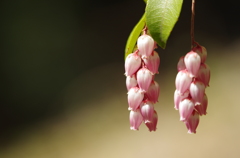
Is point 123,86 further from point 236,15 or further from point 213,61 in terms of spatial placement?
point 236,15

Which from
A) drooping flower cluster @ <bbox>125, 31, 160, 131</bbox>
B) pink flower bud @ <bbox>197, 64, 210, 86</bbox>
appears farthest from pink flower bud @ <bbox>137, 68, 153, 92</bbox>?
pink flower bud @ <bbox>197, 64, 210, 86</bbox>

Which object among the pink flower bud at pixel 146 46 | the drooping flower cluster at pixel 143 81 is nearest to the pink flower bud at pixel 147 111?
the drooping flower cluster at pixel 143 81

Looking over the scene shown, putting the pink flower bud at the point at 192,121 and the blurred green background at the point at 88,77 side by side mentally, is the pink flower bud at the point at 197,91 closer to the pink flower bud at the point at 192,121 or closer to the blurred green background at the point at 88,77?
the pink flower bud at the point at 192,121

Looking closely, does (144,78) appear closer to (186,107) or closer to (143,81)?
(143,81)

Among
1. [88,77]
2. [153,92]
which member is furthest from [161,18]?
[88,77]

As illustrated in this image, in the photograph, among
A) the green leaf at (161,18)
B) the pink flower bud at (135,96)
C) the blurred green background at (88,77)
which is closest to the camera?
the green leaf at (161,18)

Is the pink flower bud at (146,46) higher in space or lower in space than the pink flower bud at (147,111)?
higher

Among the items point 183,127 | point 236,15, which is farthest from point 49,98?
point 236,15
